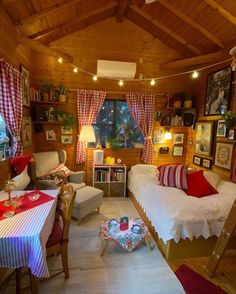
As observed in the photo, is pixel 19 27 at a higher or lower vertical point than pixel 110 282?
higher

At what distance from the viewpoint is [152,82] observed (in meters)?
3.71

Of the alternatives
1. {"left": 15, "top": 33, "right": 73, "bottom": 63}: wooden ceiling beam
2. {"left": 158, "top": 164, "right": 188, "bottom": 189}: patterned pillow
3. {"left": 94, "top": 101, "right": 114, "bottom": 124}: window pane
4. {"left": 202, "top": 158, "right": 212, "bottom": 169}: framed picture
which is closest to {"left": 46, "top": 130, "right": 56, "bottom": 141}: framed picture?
{"left": 94, "top": 101, "right": 114, "bottom": 124}: window pane

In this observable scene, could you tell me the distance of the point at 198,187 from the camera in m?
2.66

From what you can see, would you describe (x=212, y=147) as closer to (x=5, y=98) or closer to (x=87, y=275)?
(x=87, y=275)

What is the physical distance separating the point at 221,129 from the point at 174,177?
1184 mm

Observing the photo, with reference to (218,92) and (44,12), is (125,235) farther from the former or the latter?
(44,12)

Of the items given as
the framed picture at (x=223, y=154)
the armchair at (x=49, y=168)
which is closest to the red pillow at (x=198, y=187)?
the framed picture at (x=223, y=154)

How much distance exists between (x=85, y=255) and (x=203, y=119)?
3.11 meters

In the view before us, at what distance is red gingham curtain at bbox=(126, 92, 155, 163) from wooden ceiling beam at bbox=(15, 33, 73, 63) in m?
1.36

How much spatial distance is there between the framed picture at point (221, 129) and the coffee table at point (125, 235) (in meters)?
2.00

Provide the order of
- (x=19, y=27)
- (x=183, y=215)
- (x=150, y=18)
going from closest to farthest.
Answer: (x=183, y=215) → (x=19, y=27) → (x=150, y=18)

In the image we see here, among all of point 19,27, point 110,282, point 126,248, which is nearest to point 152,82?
point 19,27

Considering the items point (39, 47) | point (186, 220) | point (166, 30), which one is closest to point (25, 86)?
point (39, 47)

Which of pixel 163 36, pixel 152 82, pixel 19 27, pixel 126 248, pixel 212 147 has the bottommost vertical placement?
pixel 126 248
